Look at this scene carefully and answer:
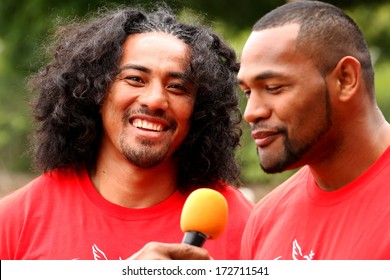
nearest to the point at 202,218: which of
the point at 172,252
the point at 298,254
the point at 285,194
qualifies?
the point at 172,252

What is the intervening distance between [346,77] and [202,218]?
99 centimetres

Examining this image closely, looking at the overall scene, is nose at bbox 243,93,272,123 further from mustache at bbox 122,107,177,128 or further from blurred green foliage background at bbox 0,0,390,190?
blurred green foliage background at bbox 0,0,390,190

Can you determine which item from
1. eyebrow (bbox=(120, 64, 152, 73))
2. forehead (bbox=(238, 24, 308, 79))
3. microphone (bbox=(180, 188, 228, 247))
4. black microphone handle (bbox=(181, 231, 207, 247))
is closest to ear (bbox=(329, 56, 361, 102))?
forehead (bbox=(238, 24, 308, 79))

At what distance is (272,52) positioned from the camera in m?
5.21

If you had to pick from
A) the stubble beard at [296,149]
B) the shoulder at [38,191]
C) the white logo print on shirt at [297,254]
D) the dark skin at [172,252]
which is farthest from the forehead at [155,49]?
the dark skin at [172,252]

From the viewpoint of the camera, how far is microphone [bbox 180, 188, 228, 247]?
4871 mm

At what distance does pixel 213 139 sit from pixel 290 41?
5.35ft

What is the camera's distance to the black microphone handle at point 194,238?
4832 millimetres

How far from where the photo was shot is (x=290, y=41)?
5.23m

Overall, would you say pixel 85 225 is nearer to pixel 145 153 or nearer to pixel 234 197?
pixel 145 153

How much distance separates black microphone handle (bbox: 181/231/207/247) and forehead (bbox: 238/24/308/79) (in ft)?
2.75

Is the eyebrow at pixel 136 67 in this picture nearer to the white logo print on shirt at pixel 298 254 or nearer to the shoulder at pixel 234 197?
the shoulder at pixel 234 197

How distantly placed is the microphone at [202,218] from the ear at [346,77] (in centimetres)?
77

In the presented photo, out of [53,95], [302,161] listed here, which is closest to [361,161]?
[302,161]
